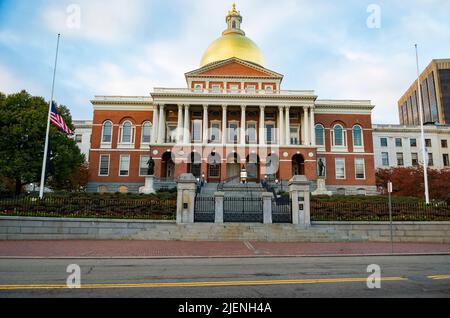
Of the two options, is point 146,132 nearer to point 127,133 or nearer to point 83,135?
point 127,133

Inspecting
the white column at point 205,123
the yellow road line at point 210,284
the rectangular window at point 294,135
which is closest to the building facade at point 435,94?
the rectangular window at point 294,135

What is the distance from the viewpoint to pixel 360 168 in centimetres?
4688

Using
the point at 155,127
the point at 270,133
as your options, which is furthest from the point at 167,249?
the point at 270,133

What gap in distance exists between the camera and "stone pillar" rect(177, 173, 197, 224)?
56.4 ft

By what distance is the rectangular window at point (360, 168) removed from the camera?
153ft

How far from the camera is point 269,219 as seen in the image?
17.6m

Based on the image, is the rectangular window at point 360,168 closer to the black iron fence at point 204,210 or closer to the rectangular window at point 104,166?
the black iron fence at point 204,210

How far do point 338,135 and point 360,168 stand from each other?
18.9 ft

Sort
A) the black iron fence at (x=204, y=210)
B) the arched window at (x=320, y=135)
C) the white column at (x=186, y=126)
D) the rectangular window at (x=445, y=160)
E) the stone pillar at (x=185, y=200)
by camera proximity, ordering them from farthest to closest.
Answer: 1. the rectangular window at (x=445, y=160)
2. the arched window at (x=320, y=135)
3. the white column at (x=186, y=126)
4. the black iron fence at (x=204, y=210)
5. the stone pillar at (x=185, y=200)

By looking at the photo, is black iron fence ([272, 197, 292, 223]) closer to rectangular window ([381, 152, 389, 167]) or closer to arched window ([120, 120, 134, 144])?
arched window ([120, 120, 134, 144])

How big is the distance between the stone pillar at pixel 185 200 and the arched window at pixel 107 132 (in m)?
33.3

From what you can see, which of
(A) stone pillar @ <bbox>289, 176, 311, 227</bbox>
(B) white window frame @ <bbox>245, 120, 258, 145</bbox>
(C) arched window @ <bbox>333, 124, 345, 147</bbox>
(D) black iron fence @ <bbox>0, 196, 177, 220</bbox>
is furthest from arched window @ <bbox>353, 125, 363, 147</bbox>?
(D) black iron fence @ <bbox>0, 196, 177, 220</bbox>

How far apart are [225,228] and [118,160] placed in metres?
34.0
